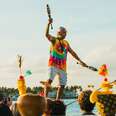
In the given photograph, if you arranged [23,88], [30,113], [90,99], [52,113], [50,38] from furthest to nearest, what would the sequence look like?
1. [50,38]
2. [23,88]
3. [90,99]
4. [52,113]
5. [30,113]

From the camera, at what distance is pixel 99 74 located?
8250mm

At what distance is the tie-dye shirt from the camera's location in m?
9.81

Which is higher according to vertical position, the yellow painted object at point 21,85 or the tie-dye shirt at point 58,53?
the tie-dye shirt at point 58,53

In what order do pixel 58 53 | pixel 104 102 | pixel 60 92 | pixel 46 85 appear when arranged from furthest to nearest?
pixel 58 53
pixel 60 92
pixel 46 85
pixel 104 102

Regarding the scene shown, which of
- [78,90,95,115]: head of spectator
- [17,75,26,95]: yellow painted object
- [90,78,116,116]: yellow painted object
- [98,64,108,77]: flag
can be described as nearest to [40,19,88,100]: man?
[17,75,26,95]: yellow painted object

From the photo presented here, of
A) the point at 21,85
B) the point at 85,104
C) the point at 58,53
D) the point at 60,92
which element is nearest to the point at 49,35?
the point at 58,53

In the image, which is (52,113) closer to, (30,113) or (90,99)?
(30,113)

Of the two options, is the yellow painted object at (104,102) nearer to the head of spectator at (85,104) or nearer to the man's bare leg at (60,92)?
the head of spectator at (85,104)

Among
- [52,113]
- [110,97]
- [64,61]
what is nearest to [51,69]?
[64,61]

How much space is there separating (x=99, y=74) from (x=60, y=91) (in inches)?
66.6

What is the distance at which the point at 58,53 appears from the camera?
9.87 meters

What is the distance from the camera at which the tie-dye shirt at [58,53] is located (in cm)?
981

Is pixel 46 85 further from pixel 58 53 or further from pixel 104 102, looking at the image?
pixel 104 102

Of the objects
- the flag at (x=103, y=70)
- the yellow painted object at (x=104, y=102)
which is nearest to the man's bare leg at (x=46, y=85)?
the flag at (x=103, y=70)
